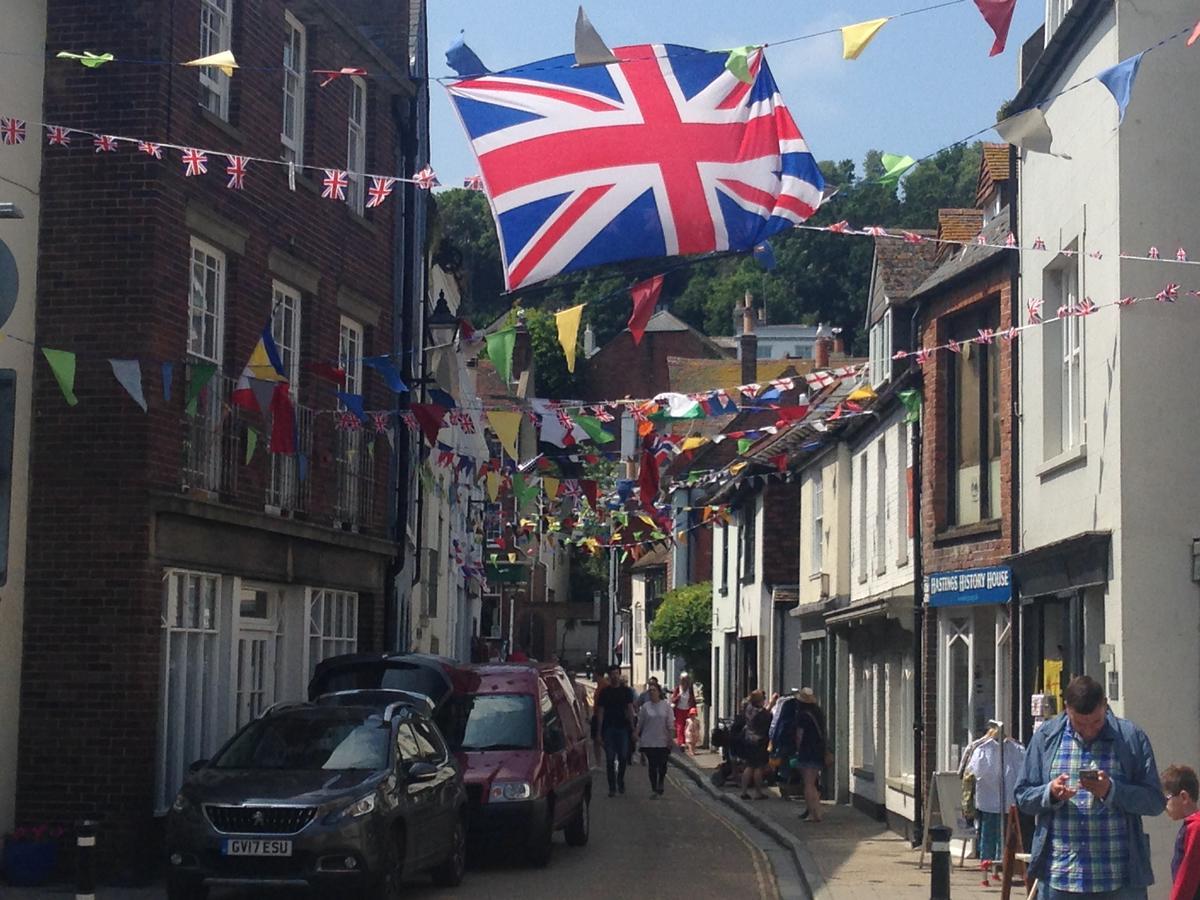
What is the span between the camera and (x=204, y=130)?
17.5 m

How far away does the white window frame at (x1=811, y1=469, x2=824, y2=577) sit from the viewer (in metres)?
31.3

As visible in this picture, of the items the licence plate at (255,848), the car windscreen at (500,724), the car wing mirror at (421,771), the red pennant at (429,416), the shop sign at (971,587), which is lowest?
the licence plate at (255,848)

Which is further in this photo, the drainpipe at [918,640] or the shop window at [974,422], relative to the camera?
the drainpipe at [918,640]

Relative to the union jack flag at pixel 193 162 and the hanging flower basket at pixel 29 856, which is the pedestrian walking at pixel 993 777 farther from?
the union jack flag at pixel 193 162

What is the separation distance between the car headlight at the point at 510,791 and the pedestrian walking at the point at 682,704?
2529 cm

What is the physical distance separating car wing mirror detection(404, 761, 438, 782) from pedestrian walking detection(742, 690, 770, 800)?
14248 mm

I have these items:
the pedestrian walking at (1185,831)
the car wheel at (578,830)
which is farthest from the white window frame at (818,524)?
the pedestrian walking at (1185,831)

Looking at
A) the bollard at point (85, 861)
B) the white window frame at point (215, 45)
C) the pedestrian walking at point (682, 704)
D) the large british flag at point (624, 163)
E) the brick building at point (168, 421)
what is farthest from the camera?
the pedestrian walking at point (682, 704)

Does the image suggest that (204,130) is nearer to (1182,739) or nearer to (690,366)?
(1182,739)

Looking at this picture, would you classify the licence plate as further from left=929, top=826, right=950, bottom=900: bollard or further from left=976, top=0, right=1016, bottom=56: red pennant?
left=976, top=0, right=1016, bottom=56: red pennant

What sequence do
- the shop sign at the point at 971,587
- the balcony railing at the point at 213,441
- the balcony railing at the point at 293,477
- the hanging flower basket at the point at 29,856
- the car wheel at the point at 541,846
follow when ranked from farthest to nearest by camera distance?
the balcony railing at the point at 293,477, the shop sign at the point at 971,587, the car wheel at the point at 541,846, the balcony railing at the point at 213,441, the hanging flower basket at the point at 29,856

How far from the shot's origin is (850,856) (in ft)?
64.6

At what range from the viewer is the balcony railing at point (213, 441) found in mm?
17359

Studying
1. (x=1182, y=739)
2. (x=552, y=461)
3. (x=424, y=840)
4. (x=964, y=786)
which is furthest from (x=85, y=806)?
(x=552, y=461)
